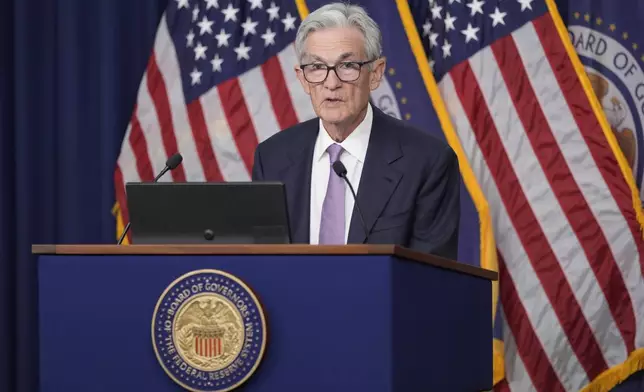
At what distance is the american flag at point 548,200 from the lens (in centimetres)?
436

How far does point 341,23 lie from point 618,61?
205cm

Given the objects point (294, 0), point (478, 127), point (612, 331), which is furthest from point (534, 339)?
point (294, 0)

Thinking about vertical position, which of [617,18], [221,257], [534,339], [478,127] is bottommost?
[534,339]

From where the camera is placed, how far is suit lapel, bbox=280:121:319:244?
2.88 m

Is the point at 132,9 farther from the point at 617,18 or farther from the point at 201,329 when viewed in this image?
the point at 201,329

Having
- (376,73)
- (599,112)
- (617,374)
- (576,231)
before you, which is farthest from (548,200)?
(376,73)

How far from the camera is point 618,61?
15.0ft

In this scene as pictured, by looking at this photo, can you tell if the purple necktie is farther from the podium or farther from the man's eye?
the podium

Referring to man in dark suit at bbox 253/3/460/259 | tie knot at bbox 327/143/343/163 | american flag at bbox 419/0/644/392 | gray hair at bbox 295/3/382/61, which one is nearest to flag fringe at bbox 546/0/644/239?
american flag at bbox 419/0/644/392

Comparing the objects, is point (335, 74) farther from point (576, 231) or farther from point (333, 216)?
point (576, 231)

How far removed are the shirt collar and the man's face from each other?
0.05 metres

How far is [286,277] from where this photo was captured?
2076 millimetres

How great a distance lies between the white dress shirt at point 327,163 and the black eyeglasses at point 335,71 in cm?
16

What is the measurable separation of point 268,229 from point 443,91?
2664mm
